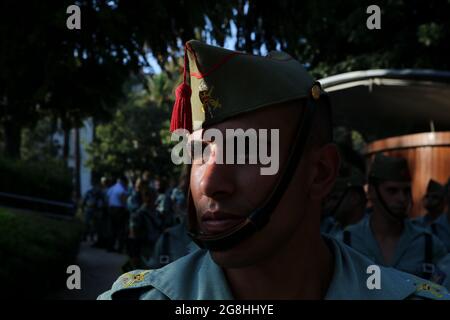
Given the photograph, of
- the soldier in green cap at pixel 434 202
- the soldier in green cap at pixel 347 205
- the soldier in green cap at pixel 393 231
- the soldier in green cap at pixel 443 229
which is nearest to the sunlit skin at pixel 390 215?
the soldier in green cap at pixel 393 231

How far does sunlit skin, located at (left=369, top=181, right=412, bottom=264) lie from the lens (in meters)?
5.34

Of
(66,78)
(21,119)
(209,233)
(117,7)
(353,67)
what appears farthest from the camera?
(353,67)

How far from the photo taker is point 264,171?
71.8 inches

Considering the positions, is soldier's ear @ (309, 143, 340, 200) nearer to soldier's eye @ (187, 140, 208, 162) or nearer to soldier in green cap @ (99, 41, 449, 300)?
soldier in green cap @ (99, 41, 449, 300)

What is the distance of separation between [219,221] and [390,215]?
3.79 meters

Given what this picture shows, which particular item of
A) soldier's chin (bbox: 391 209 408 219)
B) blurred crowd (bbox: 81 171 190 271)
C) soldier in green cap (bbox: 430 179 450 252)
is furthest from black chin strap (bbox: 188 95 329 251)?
soldier in green cap (bbox: 430 179 450 252)

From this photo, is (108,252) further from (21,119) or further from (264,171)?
(264,171)

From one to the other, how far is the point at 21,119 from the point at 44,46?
3103mm

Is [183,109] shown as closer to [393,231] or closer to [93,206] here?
[393,231]

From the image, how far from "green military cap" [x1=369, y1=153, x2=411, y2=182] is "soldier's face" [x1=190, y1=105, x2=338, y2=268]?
3749 millimetres

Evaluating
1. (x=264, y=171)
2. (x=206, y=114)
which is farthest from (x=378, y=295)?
(x=206, y=114)

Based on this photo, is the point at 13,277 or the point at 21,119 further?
the point at 21,119

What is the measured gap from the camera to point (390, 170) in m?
5.54

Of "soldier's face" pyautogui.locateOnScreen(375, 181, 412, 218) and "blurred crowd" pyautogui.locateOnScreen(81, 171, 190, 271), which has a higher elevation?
"soldier's face" pyautogui.locateOnScreen(375, 181, 412, 218)
